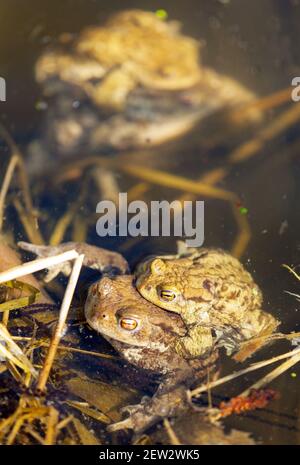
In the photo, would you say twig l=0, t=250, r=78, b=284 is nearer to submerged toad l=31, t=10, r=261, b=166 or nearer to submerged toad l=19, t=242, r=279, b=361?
submerged toad l=19, t=242, r=279, b=361

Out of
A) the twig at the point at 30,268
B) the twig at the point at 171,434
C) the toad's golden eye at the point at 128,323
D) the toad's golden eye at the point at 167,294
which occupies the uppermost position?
the twig at the point at 30,268

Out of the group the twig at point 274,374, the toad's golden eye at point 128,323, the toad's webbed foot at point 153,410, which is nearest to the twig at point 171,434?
the toad's webbed foot at point 153,410

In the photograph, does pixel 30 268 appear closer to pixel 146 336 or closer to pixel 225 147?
pixel 146 336

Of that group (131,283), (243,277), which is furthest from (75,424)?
(243,277)

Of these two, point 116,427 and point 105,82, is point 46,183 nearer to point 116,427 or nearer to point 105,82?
point 105,82

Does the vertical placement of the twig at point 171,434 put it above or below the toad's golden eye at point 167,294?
below

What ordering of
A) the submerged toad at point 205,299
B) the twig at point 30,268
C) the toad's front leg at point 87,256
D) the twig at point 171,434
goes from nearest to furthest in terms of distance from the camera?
the twig at point 171,434
the twig at point 30,268
the submerged toad at point 205,299
the toad's front leg at point 87,256

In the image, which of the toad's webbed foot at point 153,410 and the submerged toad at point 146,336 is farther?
the submerged toad at point 146,336

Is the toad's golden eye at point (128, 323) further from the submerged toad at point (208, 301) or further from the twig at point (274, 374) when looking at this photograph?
the twig at point (274, 374)
